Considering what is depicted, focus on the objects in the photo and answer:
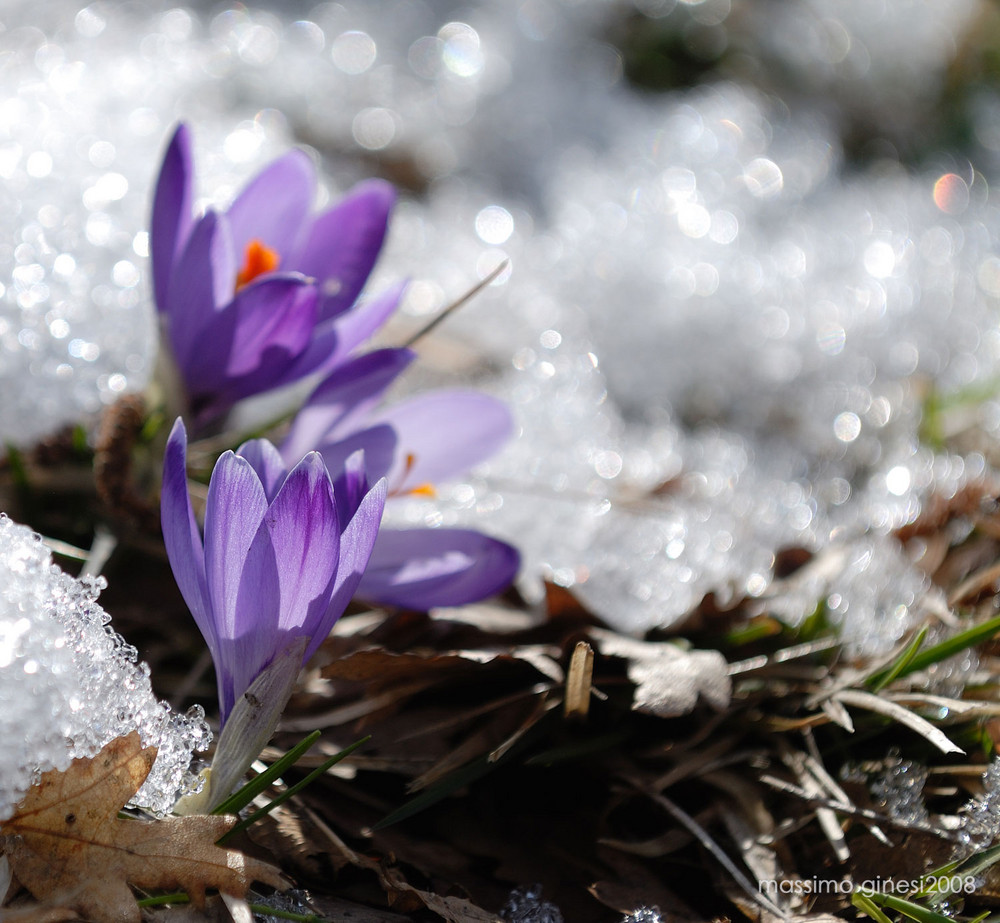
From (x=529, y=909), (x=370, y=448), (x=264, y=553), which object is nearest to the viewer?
(x=264, y=553)

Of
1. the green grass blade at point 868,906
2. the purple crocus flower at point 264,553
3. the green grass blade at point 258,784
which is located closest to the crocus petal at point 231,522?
the purple crocus flower at point 264,553

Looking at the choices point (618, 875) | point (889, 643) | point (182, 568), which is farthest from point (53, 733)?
point (889, 643)

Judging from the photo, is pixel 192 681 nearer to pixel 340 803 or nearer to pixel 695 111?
pixel 340 803

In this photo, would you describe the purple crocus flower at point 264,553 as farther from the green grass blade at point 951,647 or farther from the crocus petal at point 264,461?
the green grass blade at point 951,647

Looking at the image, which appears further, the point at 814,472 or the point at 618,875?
the point at 814,472

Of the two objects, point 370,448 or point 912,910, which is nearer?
point 912,910

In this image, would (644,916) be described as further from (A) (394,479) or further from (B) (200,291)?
(B) (200,291)

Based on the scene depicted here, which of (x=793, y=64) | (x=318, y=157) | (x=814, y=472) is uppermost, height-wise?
(x=793, y=64)

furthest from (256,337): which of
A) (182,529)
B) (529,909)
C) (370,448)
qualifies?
(529,909)
